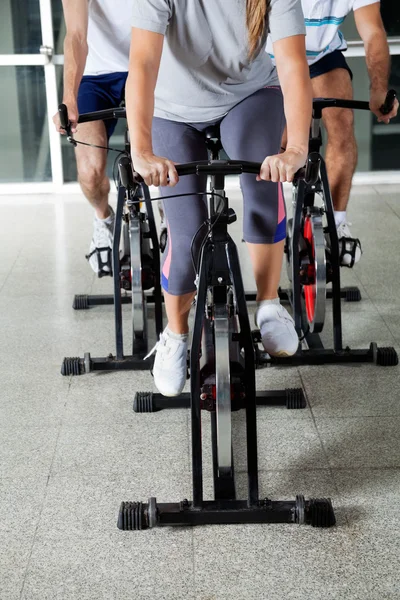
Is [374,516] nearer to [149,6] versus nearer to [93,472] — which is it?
[93,472]

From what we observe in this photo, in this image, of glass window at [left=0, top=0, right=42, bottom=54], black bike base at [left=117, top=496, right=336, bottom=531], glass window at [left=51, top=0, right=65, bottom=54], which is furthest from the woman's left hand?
glass window at [left=0, top=0, right=42, bottom=54]

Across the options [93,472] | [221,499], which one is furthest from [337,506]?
[93,472]

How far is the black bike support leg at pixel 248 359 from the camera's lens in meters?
1.84

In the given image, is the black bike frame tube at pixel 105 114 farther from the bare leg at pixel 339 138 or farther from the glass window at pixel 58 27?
the glass window at pixel 58 27

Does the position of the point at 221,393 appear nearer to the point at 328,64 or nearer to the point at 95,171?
the point at 95,171

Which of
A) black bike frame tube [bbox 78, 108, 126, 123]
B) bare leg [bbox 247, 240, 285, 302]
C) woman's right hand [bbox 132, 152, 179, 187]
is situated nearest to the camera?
woman's right hand [bbox 132, 152, 179, 187]

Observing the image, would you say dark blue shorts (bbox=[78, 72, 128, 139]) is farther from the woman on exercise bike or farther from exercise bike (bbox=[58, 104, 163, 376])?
the woman on exercise bike

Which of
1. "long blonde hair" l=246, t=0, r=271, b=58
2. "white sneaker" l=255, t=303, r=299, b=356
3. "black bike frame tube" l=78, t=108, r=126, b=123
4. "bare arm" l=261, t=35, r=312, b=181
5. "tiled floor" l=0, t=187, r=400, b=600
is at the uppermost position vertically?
"long blonde hair" l=246, t=0, r=271, b=58

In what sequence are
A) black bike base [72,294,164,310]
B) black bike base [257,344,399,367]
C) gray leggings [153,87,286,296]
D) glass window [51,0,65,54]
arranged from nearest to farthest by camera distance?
gray leggings [153,87,286,296] < black bike base [257,344,399,367] < black bike base [72,294,164,310] < glass window [51,0,65,54]

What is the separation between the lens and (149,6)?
1.89 meters

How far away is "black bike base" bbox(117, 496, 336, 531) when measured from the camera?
1896 millimetres

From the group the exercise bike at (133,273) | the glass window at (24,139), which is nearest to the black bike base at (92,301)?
the exercise bike at (133,273)

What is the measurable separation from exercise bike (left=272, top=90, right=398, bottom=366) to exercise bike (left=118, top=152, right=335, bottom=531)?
2.47 feet

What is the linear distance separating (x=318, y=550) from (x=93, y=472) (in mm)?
645
